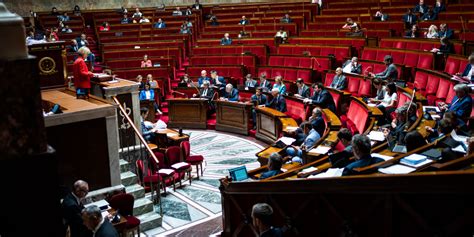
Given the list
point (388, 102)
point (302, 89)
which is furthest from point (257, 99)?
point (388, 102)

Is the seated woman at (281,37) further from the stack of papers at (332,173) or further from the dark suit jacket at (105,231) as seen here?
the dark suit jacket at (105,231)

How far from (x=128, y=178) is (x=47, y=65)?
1.95 m

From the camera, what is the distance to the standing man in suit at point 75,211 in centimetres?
487

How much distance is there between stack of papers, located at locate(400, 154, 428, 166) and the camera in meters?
3.82

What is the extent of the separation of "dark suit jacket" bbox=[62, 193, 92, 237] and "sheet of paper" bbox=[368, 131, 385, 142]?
3.46 meters

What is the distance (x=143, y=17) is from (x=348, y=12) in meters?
7.73

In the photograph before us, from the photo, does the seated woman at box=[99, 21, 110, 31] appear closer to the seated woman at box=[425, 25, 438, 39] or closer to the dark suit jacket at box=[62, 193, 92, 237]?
the seated woman at box=[425, 25, 438, 39]

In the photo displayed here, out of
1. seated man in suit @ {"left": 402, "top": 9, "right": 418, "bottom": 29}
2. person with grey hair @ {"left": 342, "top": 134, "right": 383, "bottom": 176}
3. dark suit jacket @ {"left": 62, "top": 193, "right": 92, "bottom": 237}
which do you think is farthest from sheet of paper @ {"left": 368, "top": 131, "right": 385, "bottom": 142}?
seated man in suit @ {"left": 402, "top": 9, "right": 418, "bottom": 29}

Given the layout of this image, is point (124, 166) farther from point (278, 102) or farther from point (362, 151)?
point (278, 102)

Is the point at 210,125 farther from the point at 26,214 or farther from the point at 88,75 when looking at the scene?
the point at 26,214

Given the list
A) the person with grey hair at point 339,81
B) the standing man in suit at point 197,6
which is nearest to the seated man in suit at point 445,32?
the person with grey hair at point 339,81

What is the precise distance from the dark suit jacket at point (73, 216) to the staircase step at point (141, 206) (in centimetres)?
160

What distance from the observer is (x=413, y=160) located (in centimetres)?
384

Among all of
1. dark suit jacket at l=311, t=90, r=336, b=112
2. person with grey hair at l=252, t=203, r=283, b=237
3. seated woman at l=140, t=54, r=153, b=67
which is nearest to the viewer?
person with grey hair at l=252, t=203, r=283, b=237
